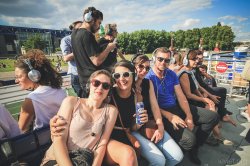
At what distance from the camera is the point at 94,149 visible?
206cm

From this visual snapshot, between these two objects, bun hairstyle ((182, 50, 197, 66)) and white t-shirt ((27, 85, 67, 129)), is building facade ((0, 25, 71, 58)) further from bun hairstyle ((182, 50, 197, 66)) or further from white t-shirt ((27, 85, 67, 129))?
white t-shirt ((27, 85, 67, 129))

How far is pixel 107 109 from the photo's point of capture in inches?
87.8

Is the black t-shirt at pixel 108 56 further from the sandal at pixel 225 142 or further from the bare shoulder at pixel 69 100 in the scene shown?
the sandal at pixel 225 142

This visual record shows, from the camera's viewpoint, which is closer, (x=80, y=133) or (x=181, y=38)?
(x=80, y=133)

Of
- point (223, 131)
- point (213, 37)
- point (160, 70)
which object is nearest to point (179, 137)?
point (160, 70)

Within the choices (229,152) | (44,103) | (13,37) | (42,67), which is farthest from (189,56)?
(13,37)

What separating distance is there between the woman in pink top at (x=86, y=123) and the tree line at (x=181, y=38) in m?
66.9

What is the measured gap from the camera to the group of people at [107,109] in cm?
201

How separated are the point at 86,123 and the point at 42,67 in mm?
1024

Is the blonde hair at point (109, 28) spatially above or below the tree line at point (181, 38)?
below

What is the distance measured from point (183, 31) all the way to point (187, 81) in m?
80.3

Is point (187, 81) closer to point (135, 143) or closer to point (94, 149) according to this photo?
point (135, 143)

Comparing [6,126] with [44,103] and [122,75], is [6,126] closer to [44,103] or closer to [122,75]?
[44,103]

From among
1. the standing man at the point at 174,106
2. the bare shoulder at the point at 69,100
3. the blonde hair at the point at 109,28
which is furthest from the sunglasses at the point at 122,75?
the blonde hair at the point at 109,28
